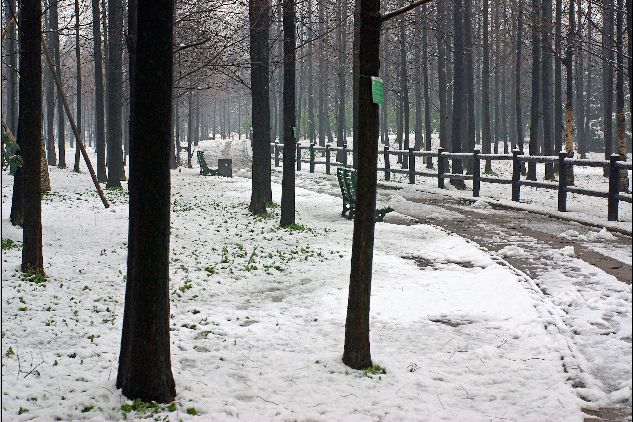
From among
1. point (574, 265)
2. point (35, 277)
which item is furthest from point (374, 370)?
point (35, 277)

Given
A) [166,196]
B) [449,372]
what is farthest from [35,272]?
[449,372]

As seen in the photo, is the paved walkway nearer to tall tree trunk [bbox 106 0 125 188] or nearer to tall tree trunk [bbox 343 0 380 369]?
tall tree trunk [bbox 343 0 380 369]

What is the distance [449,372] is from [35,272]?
5974 millimetres

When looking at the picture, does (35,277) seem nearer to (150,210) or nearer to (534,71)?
(150,210)

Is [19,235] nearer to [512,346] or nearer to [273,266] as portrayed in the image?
[273,266]

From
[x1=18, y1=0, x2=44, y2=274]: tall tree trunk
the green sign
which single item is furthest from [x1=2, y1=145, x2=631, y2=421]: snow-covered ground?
the green sign

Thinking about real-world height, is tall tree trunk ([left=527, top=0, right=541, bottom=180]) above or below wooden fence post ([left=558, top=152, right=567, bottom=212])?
above

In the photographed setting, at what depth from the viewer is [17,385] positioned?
556 cm

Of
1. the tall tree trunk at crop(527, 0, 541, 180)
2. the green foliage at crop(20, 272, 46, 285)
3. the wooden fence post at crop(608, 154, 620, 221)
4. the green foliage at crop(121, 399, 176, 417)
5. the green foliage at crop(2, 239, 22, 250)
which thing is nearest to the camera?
the green foliage at crop(121, 399, 176, 417)

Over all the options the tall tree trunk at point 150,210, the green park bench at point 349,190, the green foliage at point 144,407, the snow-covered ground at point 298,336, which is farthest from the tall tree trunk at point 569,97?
the green foliage at point 144,407

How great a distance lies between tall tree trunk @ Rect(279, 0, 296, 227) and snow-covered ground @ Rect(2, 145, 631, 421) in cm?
155

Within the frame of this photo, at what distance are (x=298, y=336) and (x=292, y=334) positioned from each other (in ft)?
0.29

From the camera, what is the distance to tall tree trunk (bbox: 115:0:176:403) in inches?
196

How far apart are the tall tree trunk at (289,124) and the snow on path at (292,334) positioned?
1.49 m
